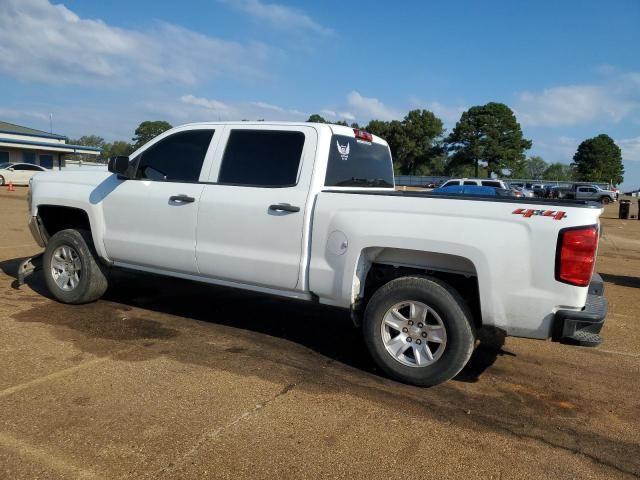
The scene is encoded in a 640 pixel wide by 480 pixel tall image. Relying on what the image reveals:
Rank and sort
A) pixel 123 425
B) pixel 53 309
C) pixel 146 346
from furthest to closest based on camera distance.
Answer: pixel 53 309 < pixel 146 346 < pixel 123 425

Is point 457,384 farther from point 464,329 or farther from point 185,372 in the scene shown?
point 185,372

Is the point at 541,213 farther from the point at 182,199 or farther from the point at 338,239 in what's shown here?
the point at 182,199

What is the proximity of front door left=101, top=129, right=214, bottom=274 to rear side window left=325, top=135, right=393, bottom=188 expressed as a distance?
1.24 m

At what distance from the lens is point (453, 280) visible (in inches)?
169

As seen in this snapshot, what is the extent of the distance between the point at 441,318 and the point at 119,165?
11.1ft

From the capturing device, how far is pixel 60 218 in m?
6.33

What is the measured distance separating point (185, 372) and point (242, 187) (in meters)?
1.65

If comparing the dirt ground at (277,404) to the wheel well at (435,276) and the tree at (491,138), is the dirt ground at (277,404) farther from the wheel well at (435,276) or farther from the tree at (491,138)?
the tree at (491,138)

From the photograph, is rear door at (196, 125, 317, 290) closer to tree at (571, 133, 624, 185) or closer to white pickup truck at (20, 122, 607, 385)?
white pickup truck at (20, 122, 607, 385)

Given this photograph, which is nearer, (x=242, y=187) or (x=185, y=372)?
(x=185, y=372)

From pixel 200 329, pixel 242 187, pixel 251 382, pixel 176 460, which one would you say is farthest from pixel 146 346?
pixel 176 460

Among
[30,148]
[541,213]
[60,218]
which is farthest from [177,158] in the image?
[30,148]

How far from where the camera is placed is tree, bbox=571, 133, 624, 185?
341 ft

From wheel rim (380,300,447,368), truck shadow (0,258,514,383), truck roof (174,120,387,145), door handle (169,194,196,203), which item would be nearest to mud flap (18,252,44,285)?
truck shadow (0,258,514,383)
